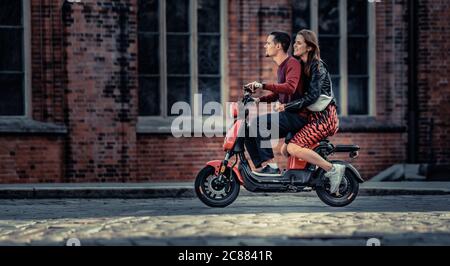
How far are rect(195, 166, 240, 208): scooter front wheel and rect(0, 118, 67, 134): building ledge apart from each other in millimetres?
5450

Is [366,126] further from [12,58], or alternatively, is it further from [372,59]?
[12,58]

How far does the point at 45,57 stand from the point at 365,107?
567 centimetres

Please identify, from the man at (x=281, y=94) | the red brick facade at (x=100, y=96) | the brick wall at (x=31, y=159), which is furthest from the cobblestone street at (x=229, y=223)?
the red brick facade at (x=100, y=96)

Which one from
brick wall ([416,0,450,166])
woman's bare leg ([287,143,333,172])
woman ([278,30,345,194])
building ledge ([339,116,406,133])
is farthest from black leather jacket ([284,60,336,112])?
brick wall ([416,0,450,166])

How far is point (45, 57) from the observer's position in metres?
14.3

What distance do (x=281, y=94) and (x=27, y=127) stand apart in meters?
5.91

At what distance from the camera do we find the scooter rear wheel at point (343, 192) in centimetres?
952

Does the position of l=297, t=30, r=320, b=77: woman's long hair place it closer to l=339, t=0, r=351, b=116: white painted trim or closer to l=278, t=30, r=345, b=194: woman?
l=278, t=30, r=345, b=194: woman

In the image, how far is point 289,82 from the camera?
9.30 metres

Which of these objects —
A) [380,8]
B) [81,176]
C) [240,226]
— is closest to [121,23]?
[81,176]

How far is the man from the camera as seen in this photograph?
9273mm

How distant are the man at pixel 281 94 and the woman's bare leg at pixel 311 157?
0.22m

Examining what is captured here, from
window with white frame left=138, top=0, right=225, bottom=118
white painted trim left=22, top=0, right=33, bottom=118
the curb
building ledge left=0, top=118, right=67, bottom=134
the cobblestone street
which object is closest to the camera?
the cobblestone street
